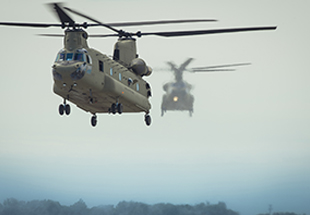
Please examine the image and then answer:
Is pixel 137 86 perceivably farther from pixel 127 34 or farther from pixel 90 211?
pixel 90 211

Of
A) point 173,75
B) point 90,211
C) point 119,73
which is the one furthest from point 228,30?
point 90,211

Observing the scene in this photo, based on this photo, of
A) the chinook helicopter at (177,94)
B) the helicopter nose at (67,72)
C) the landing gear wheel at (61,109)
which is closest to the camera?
the helicopter nose at (67,72)

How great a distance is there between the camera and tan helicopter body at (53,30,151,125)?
37.5 metres

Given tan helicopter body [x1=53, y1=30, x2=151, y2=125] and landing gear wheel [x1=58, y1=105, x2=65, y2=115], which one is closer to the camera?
tan helicopter body [x1=53, y1=30, x2=151, y2=125]

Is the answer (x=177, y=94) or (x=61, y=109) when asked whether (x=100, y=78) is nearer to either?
(x=61, y=109)

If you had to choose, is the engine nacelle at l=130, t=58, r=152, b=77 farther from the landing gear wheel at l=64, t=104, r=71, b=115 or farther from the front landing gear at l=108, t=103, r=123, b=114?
the landing gear wheel at l=64, t=104, r=71, b=115

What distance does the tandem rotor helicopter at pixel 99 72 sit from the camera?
37.3 metres

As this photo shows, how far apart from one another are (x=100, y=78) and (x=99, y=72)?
37 centimetres

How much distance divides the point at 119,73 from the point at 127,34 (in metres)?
3.26

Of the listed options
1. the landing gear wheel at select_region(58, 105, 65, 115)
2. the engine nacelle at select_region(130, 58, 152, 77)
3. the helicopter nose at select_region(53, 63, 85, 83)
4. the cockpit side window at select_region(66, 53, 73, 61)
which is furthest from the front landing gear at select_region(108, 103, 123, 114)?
the cockpit side window at select_region(66, 53, 73, 61)

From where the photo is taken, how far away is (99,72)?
3906 cm

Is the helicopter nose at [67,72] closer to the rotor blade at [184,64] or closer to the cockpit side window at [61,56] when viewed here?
the cockpit side window at [61,56]

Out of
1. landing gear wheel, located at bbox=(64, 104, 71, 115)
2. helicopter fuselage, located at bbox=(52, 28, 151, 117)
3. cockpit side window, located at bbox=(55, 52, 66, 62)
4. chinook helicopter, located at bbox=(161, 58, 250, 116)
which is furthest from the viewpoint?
chinook helicopter, located at bbox=(161, 58, 250, 116)

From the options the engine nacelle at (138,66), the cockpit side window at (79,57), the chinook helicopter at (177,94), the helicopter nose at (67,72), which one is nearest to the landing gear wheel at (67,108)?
the helicopter nose at (67,72)
